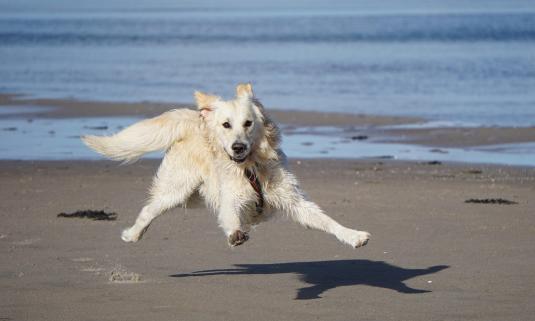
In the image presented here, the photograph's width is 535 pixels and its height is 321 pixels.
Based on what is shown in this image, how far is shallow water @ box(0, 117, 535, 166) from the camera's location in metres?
15.4

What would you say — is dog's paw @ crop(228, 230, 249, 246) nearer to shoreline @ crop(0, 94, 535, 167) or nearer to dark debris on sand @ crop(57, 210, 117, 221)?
dark debris on sand @ crop(57, 210, 117, 221)

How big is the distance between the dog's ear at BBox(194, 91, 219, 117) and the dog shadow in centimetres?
130

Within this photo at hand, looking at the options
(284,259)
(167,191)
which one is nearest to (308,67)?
(284,259)

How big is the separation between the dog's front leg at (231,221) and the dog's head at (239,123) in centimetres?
31

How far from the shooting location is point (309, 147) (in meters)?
16.7

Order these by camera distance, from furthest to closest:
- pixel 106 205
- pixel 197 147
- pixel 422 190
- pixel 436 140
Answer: pixel 436 140
pixel 422 190
pixel 106 205
pixel 197 147

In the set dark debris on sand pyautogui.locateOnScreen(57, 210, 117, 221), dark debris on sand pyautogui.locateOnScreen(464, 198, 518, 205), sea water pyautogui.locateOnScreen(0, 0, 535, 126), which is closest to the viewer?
dark debris on sand pyautogui.locateOnScreen(57, 210, 117, 221)

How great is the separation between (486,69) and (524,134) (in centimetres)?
1481

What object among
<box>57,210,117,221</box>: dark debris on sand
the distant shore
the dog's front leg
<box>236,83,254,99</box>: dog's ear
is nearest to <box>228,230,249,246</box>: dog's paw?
the dog's front leg

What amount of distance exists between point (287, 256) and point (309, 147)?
8.13m

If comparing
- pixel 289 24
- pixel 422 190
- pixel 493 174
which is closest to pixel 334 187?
pixel 422 190

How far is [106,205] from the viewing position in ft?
36.8

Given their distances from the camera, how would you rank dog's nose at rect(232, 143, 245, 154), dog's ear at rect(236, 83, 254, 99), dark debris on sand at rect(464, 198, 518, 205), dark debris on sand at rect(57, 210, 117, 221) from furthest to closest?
dark debris on sand at rect(464, 198, 518, 205), dark debris on sand at rect(57, 210, 117, 221), dog's ear at rect(236, 83, 254, 99), dog's nose at rect(232, 143, 245, 154)

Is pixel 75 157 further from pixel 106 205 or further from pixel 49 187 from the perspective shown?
pixel 106 205
